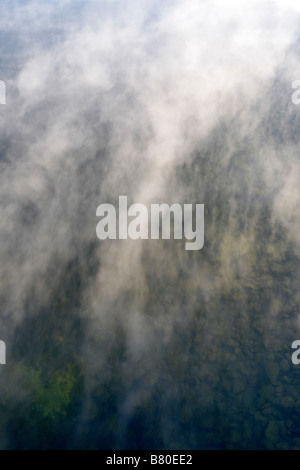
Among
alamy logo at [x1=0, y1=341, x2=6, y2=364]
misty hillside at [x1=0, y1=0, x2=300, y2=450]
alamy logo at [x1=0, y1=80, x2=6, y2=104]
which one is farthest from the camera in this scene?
alamy logo at [x1=0, y1=80, x2=6, y2=104]

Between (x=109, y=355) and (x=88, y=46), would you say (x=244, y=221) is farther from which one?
(x=88, y=46)

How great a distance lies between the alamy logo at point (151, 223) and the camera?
6.45 m

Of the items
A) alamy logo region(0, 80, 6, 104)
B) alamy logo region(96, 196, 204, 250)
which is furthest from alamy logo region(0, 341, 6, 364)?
alamy logo region(0, 80, 6, 104)

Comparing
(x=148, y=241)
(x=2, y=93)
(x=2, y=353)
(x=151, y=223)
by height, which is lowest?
(x=2, y=353)

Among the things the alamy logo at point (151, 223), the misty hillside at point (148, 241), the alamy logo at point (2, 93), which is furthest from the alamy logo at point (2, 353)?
the alamy logo at point (2, 93)

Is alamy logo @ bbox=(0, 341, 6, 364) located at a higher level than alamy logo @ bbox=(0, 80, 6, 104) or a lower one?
lower

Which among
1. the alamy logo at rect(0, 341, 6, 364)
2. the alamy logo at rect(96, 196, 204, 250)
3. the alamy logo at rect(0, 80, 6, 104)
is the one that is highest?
the alamy logo at rect(0, 80, 6, 104)

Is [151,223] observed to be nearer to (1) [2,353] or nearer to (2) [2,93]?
(1) [2,353]

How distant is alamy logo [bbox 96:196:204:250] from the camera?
6445 mm

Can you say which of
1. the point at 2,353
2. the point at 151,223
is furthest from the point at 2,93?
the point at 2,353

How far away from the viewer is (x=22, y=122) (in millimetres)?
7516

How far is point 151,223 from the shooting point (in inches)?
262

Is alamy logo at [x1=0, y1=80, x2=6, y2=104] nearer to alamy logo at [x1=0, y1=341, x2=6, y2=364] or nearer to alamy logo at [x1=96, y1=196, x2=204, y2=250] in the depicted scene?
alamy logo at [x1=96, y1=196, x2=204, y2=250]

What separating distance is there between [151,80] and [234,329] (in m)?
7.15
